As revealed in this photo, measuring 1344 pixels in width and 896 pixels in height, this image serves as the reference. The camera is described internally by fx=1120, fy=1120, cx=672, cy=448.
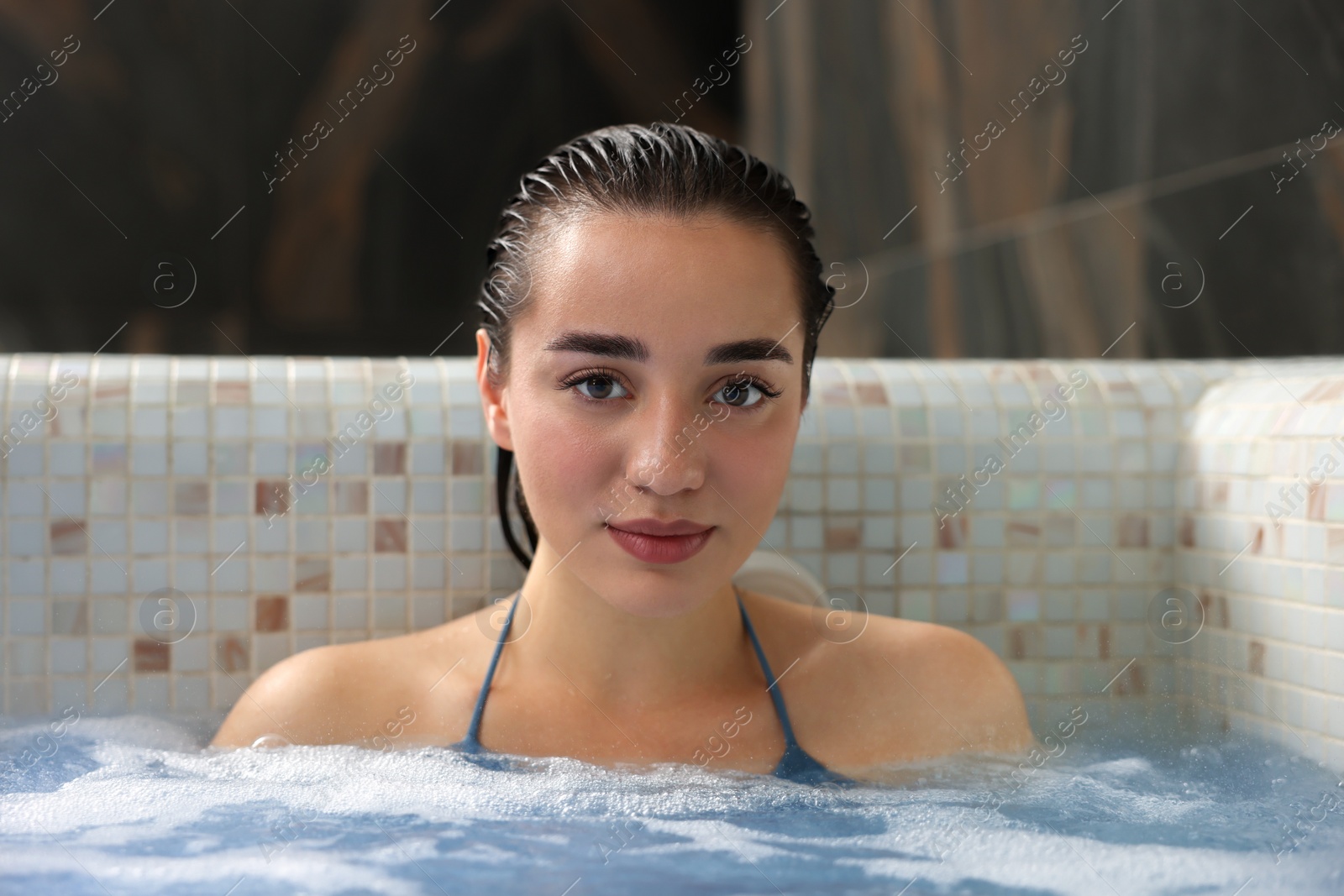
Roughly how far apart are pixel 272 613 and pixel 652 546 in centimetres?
55

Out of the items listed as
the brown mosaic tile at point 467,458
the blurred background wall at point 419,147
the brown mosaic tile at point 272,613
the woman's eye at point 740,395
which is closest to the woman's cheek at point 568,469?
the woman's eye at point 740,395

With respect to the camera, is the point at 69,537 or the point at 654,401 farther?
the point at 69,537

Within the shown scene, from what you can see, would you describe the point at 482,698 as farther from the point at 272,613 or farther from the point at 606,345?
the point at 606,345

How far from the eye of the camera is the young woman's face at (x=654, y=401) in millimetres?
984

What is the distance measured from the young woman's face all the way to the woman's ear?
7cm

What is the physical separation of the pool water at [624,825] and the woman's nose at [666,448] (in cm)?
30

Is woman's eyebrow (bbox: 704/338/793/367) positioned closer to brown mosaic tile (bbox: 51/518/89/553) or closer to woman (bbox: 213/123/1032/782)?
woman (bbox: 213/123/1032/782)

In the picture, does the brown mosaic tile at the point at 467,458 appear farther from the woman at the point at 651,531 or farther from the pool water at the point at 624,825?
the pool water at the point at 624,825

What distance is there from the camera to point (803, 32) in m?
3.17

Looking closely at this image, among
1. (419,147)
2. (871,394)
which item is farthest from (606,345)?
(419,147)

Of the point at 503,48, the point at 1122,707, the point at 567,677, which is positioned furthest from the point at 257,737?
the point at 503,48

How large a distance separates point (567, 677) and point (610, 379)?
14.6 inches

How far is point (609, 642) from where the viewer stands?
1.20 meters

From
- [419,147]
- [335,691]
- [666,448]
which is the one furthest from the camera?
[419,147]
